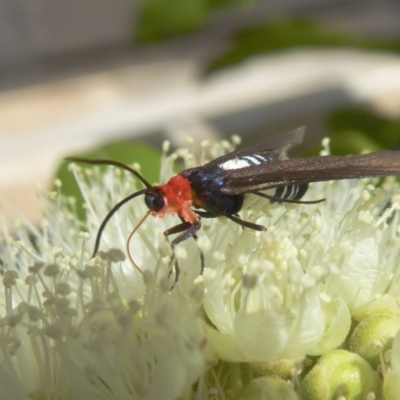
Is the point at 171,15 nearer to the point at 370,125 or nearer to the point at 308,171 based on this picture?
the point at 370,125

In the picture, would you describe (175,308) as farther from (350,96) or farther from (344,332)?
(350,96)

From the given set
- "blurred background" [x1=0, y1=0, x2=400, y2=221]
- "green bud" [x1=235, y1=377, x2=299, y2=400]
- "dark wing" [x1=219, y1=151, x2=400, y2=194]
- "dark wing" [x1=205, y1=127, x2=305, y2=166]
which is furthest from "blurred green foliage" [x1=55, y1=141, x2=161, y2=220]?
"blurred background" [x1=0, y1=0, x2=400, y2=221]

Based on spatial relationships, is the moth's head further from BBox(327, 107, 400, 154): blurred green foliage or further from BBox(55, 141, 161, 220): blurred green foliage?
BBox(327, 107, 400, 154): blurred green foliage

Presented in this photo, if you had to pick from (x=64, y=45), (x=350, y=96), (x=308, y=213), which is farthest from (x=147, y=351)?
(x=64, y=45)

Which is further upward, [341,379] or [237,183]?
[237,183]

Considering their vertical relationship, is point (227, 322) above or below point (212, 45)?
below

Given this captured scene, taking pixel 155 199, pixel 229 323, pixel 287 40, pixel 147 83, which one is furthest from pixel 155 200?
pixel 147 83

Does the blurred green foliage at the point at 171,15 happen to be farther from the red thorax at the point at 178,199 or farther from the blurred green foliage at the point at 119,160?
the red thorax at the point at 178,199
